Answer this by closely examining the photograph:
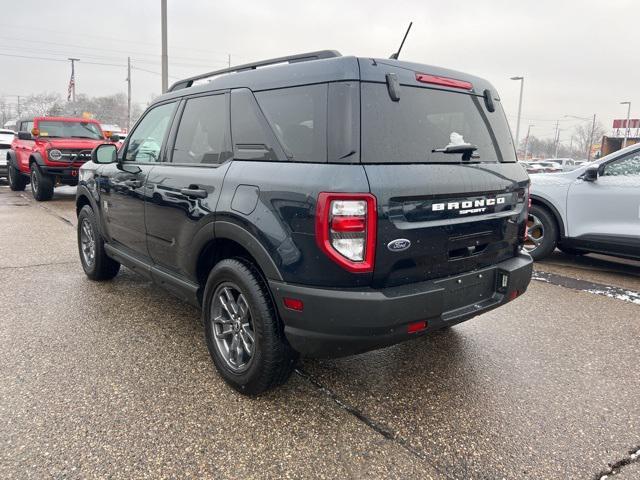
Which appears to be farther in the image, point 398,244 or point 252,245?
point 252,245

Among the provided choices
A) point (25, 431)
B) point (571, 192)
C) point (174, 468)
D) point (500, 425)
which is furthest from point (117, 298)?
point (571, 192)

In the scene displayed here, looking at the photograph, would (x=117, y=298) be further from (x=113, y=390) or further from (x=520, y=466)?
(x=520, y=466)

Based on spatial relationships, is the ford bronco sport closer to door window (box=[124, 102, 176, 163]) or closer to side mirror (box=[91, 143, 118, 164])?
door window (box=[124, 102, 176, 163])

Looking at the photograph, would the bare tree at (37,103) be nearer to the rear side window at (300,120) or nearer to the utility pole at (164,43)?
the utility pole at (164,43)

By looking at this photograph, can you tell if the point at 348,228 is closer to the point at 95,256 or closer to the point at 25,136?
the point at 95,256

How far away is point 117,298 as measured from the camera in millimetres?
4332

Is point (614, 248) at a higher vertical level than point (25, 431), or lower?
higher

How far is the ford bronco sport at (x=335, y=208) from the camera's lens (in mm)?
2189

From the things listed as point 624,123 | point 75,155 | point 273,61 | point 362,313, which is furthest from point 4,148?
point 624,123

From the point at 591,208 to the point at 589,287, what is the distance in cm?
99

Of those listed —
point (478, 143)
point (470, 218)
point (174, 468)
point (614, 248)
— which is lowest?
point (174, 468)

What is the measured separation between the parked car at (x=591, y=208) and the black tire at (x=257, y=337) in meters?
4.48

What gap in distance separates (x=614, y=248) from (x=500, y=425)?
3824 millimetres

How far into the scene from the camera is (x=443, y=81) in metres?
2.69
